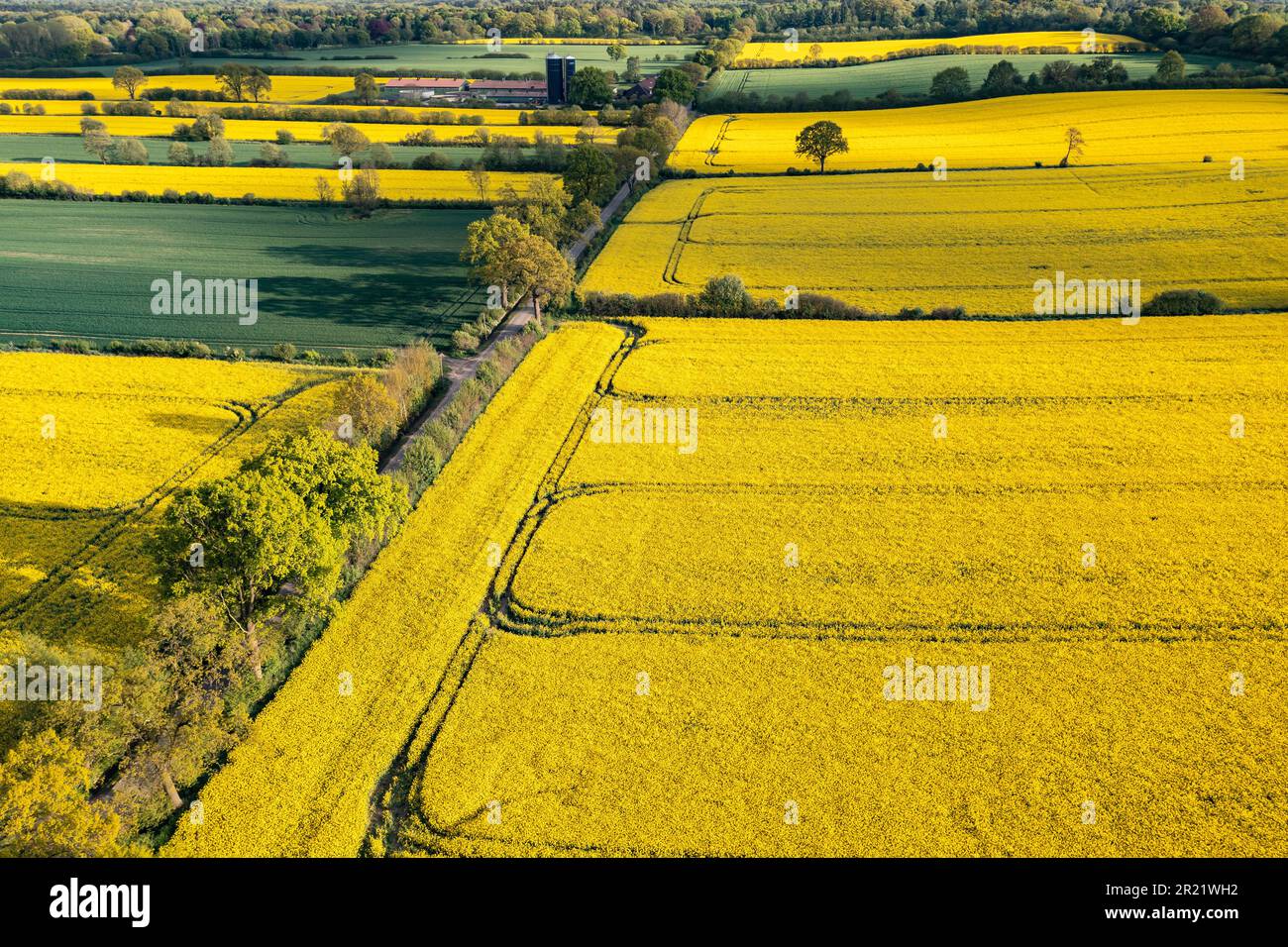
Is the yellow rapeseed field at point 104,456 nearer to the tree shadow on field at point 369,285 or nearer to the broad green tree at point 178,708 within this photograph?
the broad green tree at point 178,708

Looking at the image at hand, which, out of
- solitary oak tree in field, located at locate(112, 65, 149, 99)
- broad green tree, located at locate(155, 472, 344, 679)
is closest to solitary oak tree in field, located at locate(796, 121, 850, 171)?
broad green tree, located at locate(155, 472, 344, 679)

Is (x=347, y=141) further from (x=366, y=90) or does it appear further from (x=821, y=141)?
(x=821, y=141)

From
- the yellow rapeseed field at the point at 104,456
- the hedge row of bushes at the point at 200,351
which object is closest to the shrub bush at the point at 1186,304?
the hedge row of bushes at the point at 200,351

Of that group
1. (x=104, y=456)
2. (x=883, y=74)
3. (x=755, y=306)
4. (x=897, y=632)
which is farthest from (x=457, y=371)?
(x=883, y=74)

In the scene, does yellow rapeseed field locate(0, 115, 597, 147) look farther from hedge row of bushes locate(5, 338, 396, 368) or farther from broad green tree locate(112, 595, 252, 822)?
broad green tree locate(112, 595, 252, 822)

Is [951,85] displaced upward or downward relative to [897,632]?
upward

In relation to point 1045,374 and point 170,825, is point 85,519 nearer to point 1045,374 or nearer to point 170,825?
point 170,825

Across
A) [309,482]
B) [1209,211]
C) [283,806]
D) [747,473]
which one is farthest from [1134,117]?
[283,806]
